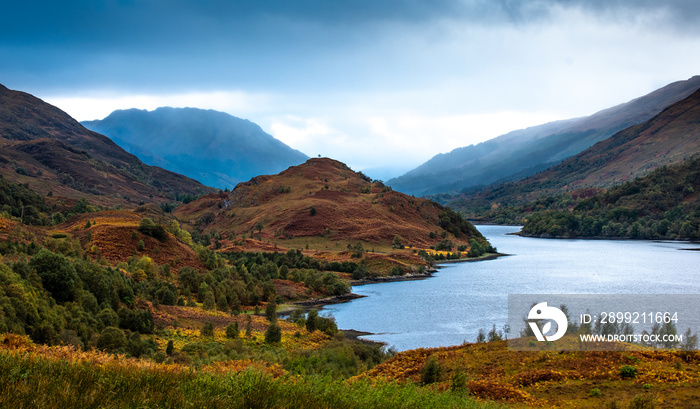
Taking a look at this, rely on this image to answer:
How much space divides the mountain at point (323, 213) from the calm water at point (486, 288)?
71.2 ft

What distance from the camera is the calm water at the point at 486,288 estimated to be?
4200 cm

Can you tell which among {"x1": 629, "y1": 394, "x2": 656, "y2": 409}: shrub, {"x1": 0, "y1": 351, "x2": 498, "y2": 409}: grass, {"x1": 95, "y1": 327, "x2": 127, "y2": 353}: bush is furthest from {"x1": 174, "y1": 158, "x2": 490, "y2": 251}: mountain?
{"x1": 0, "y1": 351, "x2": 498, "y2": 409}: grass

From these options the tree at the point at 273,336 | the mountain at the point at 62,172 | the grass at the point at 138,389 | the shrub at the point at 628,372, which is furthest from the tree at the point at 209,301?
the mountain at the point at 62,172

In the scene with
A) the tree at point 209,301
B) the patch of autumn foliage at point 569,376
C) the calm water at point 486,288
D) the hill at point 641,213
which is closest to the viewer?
the patch of autumn foliage at point 569,376

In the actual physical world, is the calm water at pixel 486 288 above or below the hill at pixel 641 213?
below

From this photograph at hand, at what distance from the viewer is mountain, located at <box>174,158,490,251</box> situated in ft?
351

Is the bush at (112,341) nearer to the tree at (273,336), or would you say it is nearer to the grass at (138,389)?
the tree at (273,336)

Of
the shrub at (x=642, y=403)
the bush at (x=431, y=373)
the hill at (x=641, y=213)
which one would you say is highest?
the hill at (x=641, y=213)

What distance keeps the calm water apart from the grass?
95.2 feet

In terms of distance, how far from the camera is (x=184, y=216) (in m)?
136

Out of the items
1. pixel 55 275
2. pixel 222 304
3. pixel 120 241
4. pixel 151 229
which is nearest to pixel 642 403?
pixel 55 275

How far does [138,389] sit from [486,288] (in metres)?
60.3

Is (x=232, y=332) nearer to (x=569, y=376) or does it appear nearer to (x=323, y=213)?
(x=569, y=376)

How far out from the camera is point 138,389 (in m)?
5.95
